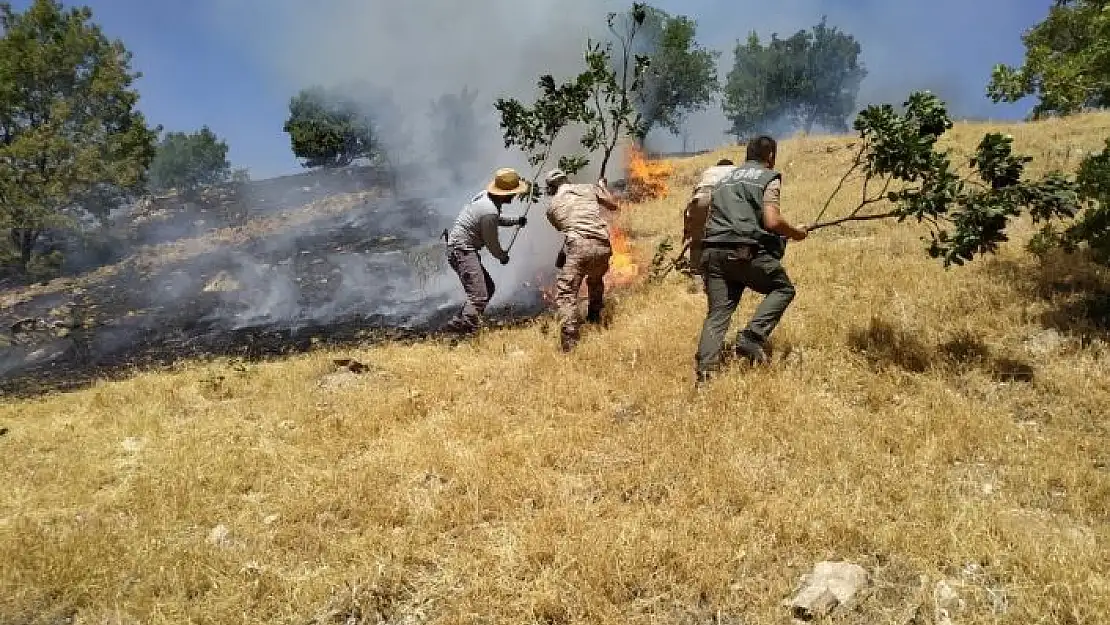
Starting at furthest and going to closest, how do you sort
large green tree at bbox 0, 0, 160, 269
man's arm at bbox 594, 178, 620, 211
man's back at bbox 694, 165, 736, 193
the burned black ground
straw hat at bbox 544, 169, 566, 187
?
large green tree at bbox 0, 0, 160, 269 < the burned black ground < straw hat at bbox 544, 169, 566, 187 < man's arm at bbox 594, 178, 620, 211 < man's back at bbox 694, 165, 736, 193

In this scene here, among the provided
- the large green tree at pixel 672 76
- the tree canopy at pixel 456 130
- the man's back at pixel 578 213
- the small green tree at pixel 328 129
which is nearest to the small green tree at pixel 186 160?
the small green tree at pixel 328 129

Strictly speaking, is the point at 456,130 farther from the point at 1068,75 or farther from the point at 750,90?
the point at 1068,75

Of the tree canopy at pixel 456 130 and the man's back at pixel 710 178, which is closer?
the man's back at pixel 710 178

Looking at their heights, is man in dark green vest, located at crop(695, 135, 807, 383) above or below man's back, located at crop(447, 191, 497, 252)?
below

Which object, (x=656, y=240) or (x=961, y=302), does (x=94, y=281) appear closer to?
(x=656, y=240)

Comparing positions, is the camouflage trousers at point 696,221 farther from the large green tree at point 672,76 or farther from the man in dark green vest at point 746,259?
the large green tree at point 672,76

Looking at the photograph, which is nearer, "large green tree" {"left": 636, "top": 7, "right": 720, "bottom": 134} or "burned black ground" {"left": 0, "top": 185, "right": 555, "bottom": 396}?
"burned black ground" {"left": 0, "top": 185, "right": 555, "bottom": 396}

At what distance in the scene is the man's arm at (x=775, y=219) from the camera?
478 centimetres

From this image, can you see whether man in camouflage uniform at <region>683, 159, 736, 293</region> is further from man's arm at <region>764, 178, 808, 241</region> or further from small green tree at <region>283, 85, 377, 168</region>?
small green tree at <region>283, 85, 377, 168</region>

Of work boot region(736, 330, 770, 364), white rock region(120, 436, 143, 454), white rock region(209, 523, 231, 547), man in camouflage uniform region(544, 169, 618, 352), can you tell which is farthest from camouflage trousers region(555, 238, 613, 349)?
white rock region(120, 436, 143, 454)

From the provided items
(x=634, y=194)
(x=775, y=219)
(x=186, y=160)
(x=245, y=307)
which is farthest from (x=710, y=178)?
(x=186, y=160)

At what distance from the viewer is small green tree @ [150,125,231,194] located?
60188 millimetres

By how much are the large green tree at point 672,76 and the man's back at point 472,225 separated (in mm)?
25920

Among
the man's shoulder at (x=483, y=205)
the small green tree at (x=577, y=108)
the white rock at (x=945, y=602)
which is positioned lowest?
the white rock at (x=945, y=602)
